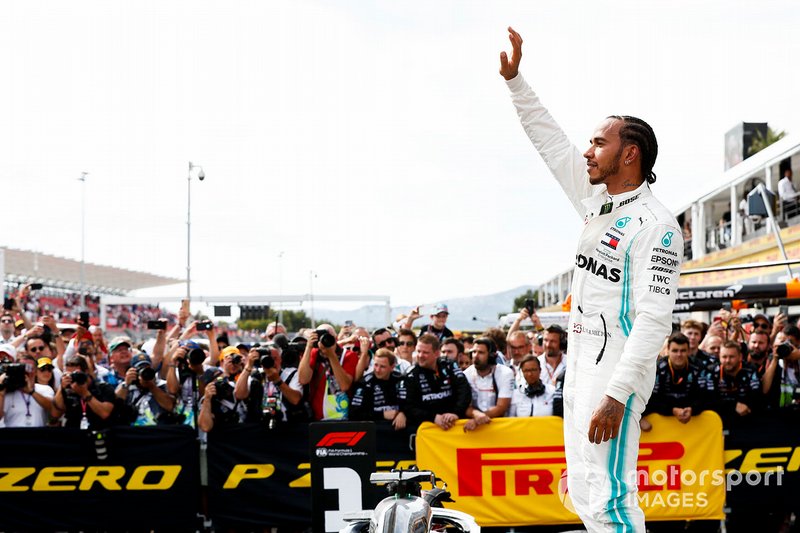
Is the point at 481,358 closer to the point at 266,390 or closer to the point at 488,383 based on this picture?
the point at 488,383

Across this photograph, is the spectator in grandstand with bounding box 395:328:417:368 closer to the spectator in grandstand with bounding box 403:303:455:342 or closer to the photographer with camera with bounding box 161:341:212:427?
the spectator in grandstand with bounding box 403:303:455:342

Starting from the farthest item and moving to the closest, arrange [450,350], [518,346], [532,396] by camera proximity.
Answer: [518,346], [450,350], [532,396]

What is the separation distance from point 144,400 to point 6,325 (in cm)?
350

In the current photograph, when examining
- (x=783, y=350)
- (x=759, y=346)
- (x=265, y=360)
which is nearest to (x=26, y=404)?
(x=265, y=360)

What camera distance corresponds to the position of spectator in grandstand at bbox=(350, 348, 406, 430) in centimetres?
730

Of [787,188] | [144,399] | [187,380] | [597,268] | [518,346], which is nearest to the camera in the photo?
[597,268]

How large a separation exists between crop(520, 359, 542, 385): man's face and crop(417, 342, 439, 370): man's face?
0.80 meters

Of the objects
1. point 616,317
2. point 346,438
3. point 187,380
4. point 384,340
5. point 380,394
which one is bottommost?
point 346,438

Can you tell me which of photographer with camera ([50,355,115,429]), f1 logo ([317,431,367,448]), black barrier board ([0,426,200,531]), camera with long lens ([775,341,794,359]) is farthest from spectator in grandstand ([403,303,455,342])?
camera with long lens ([775,341,794,359])

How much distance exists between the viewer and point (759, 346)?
8.52 m

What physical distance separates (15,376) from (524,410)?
447 centimetres

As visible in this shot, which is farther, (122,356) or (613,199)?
(122,356)

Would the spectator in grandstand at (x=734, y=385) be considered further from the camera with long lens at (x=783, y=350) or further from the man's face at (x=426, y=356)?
the man's face at (x=426, y=356)

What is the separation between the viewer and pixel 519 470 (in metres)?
7.22
